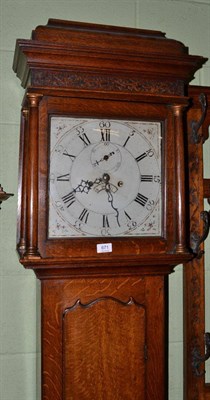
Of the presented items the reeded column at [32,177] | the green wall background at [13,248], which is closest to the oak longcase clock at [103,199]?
the reeded column at [32,177]

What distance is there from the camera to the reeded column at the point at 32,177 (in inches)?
52.5

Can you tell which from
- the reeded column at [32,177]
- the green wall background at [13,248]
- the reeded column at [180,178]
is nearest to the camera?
the reeded column at [32,177]

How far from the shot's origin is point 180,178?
1453 mm

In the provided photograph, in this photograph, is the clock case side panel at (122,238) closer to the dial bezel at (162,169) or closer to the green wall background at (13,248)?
the dial bezel at (162,169)

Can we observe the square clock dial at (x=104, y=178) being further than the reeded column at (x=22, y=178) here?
No

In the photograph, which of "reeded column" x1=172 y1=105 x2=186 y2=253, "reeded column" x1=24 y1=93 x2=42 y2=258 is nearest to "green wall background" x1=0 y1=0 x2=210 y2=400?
"reeded column" x1=24 y1=93 x2=42 y2=258

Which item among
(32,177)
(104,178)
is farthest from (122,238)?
(32,177)

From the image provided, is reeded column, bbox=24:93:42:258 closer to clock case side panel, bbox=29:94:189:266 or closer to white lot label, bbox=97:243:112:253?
clock case side panel, bbox=29:94:189:266

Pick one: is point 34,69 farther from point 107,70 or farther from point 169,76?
point 169,76

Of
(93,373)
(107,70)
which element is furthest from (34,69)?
(93,373)

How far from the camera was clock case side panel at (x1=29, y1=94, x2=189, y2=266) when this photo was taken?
136 centimetres

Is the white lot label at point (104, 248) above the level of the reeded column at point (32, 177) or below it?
below

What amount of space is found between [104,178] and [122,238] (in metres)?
0.18

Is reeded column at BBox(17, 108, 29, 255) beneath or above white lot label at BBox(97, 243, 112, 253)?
above
